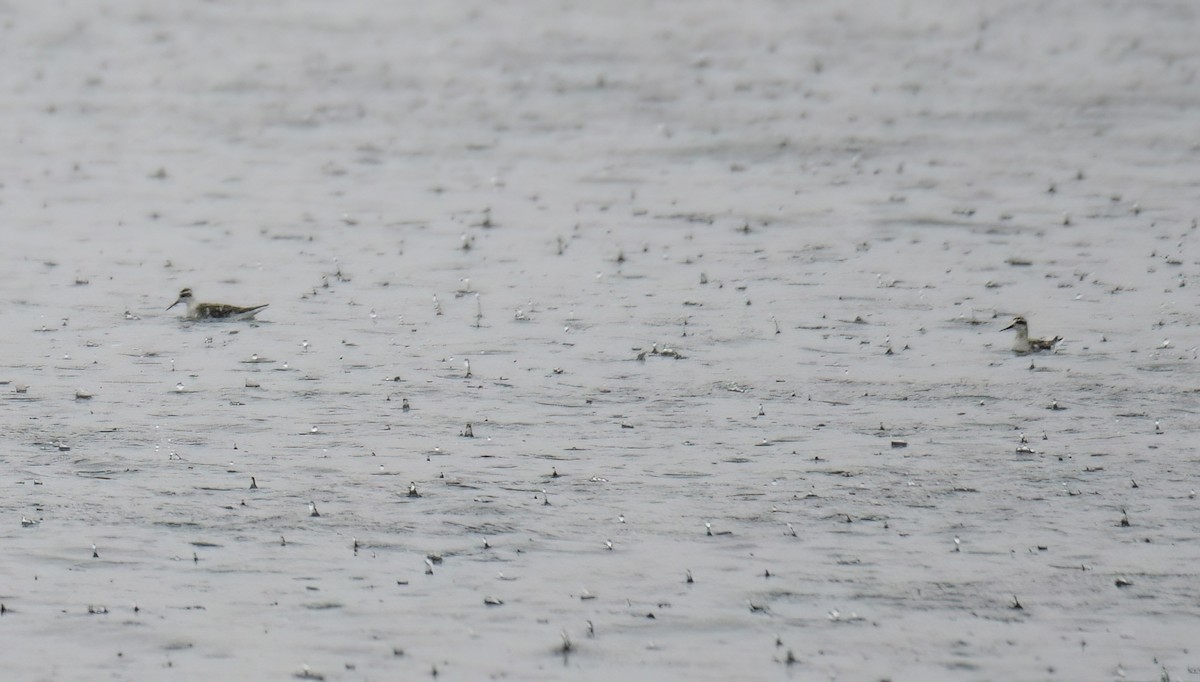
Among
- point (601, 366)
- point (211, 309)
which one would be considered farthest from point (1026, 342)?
point (211, 309)

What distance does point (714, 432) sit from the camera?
1391cm

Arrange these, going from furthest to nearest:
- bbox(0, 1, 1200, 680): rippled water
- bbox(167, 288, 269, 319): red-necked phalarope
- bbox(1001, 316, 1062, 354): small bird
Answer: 1. bbox(167, 288, 269, 319): red-necked phalarope
2. bbox(1001, 316, 1062, 354): small bird
3. bbox(0, 1, 1200, 680): rippled water

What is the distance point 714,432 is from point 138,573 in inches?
197

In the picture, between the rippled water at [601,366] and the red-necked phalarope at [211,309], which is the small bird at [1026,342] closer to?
the rippled water at [601,366]

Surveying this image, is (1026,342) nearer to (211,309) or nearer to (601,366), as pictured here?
(601,366)

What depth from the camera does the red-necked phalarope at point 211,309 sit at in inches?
683

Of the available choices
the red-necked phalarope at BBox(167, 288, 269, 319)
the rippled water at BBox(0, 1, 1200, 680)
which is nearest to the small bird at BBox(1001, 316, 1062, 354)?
the rippled water at BBox(0, 1, 1200, 680)

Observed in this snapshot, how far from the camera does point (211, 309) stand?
1734 cm

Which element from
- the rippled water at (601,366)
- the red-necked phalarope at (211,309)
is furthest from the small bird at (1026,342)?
the red-necked phalarope at (211,309)

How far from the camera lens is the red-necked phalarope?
56.9ft

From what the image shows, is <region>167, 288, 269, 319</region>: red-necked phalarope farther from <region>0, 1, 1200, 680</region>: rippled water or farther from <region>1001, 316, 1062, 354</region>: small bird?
<region>1001, 316, 1062, 354</region>: small bird

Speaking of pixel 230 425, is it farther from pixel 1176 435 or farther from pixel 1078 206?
pixel 1078 206

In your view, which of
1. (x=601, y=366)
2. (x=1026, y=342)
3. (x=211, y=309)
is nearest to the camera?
(x=601, y=366)

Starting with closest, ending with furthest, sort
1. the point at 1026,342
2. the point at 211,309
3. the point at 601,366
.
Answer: the point at 601,366 < the point at 1026,342 < the point at 211,309
